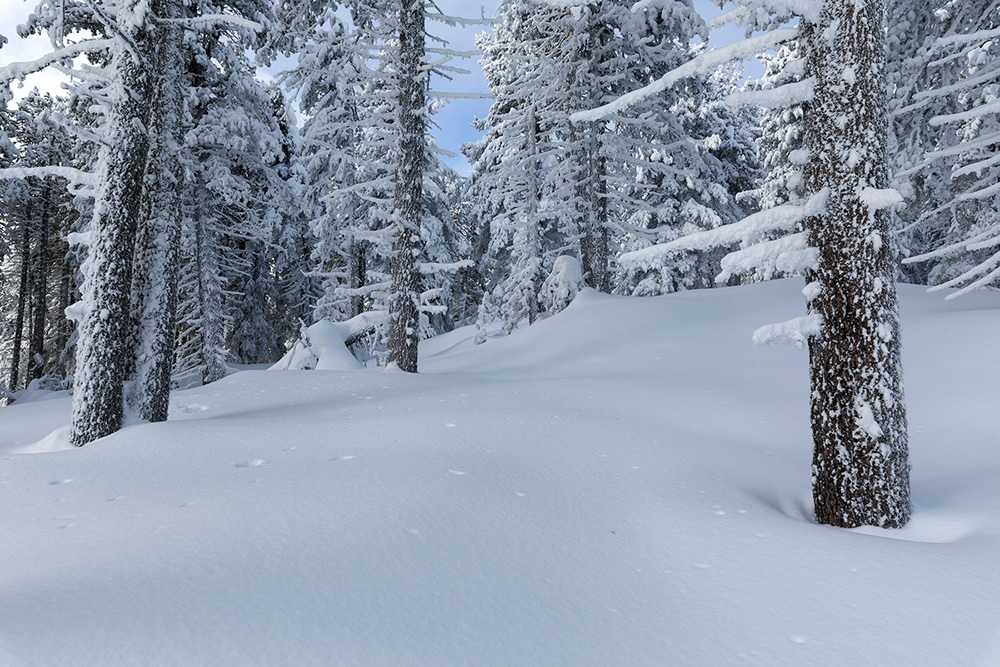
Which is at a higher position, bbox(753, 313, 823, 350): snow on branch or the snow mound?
bbox(753, 313, 823, 350): snow on branch

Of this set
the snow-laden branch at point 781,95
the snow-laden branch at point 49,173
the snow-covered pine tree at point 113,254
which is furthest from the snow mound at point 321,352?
the snow-laden branch at point 781,95

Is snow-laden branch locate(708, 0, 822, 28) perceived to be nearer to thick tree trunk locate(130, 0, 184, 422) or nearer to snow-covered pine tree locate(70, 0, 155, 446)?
snow-covered pine tree locate(70, 0, 155, 446)

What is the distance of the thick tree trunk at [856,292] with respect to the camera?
3844 millimetres

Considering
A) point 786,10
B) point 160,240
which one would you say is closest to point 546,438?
point 786,10

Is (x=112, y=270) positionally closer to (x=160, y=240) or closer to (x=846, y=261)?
(x=160, y=240)

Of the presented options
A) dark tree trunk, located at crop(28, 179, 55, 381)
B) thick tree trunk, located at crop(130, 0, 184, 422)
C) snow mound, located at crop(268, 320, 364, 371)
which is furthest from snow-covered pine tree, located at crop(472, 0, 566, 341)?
dark tree trunk, located at crop(28, 179, 55, 381)

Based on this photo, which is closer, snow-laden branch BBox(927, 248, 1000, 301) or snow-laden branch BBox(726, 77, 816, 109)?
snow-laden branch BBox(726, 77, 816, 109)

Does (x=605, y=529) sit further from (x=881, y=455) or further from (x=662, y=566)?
(x=881, y=455)

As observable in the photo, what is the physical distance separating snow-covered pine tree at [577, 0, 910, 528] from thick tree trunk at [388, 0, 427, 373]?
6775mm

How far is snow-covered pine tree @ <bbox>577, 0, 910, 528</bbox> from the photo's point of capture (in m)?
3.85

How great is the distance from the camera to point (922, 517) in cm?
392

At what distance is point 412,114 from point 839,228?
8108 millimetres

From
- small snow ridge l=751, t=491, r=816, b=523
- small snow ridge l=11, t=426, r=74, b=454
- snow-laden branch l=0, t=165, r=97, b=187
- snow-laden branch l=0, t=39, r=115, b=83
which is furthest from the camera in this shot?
small snow ridge l=11, t=426, r=74, b=454

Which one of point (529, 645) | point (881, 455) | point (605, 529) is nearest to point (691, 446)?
point (881, 455)
